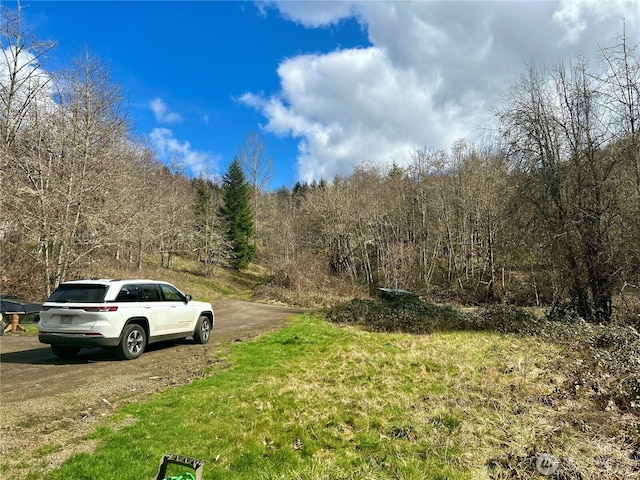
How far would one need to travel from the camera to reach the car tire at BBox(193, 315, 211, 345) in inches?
437

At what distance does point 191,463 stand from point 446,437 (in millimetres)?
3400

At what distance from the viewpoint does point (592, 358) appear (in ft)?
27.0

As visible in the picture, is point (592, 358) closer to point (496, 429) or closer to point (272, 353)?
point (496, 429)

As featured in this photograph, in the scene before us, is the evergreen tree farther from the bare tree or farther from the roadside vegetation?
the bare tree

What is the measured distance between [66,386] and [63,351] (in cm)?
265

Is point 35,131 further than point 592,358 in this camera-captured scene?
Yes

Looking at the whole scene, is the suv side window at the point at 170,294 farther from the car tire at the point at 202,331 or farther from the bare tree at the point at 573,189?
the bare tree at the point at 573,189

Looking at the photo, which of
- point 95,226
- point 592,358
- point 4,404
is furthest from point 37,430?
point 95,226

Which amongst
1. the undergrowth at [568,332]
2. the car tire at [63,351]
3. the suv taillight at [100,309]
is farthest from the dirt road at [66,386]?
the undergrowth at [568,332]

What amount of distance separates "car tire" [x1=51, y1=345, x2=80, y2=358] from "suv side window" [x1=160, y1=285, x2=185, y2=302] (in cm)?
234

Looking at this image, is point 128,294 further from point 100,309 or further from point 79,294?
point 79,294

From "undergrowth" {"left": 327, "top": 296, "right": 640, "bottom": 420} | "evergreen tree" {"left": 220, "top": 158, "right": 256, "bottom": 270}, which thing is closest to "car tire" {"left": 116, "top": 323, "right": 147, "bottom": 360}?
"undergrowth" {"left": 327, "top": 296, "right": 640, "bottom": 420}

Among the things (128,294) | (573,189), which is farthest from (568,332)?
(128,294)

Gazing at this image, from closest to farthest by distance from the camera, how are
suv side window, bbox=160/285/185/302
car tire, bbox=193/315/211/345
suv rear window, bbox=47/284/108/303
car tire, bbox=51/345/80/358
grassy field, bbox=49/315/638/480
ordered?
grassy field, bbox=49/315/638/480
suv rear window, bbox=47/284/108/303
car tire, bbox=51/345/80/358
suv side window, bbox=160/285/185/302
car tire, bbox=193/315/211/345
